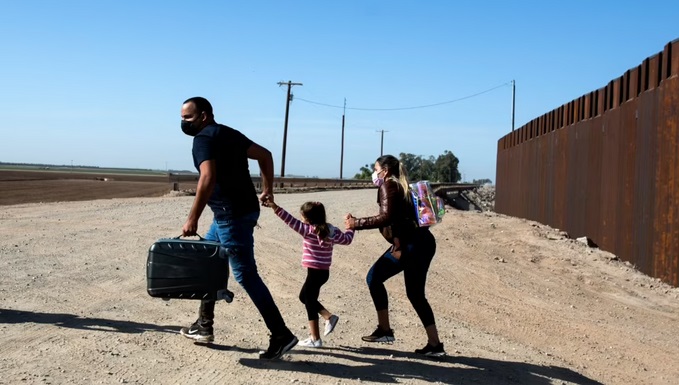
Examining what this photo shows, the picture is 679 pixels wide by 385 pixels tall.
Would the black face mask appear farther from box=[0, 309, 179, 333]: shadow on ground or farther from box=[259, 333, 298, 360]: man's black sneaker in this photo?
box=[0, 309, 179, 333]: shadow on ground

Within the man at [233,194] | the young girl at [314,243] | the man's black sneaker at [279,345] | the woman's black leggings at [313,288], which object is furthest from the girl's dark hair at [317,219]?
the man's black sneaker at [279,345]

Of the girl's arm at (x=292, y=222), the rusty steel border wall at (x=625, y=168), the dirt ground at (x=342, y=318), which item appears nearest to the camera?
the dirt ground at (x=342, y=318)

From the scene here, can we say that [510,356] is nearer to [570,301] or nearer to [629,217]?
[570,301]

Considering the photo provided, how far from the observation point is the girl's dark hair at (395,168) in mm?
6453

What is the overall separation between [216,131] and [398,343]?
8.74 ft

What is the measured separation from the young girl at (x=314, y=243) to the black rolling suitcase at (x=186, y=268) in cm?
66

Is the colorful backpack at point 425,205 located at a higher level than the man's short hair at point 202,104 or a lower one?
lower

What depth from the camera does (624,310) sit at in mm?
11148

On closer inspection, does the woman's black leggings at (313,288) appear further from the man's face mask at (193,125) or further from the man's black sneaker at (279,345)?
the man's face mask at (193,125)

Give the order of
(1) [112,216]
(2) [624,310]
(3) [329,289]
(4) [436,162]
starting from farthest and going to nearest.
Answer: (4) [436,162] < (1) [112,216] < (2) [624,310] < (3) [329,289]

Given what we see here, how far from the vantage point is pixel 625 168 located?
15.0 metres

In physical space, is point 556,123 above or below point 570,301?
above

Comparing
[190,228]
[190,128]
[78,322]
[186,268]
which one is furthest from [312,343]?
[78,322]

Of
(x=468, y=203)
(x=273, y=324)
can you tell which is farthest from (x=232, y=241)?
(x=468, y=203)
